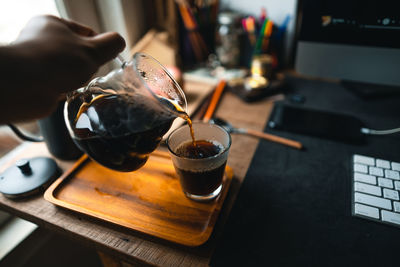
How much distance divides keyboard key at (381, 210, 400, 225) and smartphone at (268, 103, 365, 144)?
9.6 inches

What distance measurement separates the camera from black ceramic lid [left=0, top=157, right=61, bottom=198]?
62cm

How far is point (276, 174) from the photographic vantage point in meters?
0.66

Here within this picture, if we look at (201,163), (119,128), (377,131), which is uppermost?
(119,128)

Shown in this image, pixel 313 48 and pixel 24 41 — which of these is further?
pixel 313 48

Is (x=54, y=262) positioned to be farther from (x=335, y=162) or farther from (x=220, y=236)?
(x=335, y=162)

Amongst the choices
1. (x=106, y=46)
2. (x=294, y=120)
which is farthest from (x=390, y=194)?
(x=106, y=46)

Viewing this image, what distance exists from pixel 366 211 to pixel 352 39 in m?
0.46

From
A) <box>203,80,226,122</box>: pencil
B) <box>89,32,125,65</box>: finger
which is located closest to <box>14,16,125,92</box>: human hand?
<box>89,32,125,65</box>: finger

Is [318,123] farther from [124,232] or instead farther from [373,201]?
[124,232]

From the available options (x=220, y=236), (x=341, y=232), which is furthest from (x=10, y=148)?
Answer: (x=341, y=232)

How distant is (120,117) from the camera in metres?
0.44

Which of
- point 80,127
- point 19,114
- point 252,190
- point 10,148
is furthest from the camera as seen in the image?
point 10,148

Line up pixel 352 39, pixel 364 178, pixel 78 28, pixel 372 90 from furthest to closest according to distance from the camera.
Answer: pixel 372 90, pixel 352 39, pixel 364 178, pixel 78 28

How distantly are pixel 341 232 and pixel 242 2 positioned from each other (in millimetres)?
949
